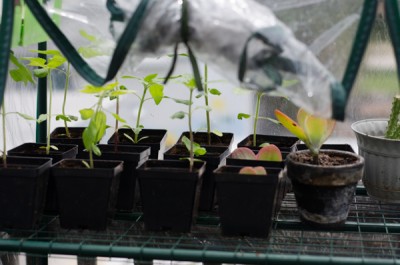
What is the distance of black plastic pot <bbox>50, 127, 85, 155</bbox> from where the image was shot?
65.2 inches

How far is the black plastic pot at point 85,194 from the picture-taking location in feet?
4.24

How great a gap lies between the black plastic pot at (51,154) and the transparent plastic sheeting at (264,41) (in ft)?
1.59

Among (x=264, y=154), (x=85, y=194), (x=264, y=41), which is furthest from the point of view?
(x=264, y=154)

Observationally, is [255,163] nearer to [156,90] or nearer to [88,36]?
[156,90]

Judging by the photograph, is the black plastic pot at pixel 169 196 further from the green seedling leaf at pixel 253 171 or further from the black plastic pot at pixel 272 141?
the black plastic pot at pixel 272 141

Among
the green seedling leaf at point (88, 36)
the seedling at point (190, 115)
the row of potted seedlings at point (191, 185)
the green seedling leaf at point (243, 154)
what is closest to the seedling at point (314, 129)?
the row of potted seedlings at point (191, 185)

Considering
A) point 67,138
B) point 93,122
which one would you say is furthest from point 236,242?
point 67,138

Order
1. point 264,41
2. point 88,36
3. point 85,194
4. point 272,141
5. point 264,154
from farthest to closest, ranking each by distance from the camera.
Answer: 1. point 272,141
2. point 264,154
3. point 85,194
4. point 88,36
5. point 264,41

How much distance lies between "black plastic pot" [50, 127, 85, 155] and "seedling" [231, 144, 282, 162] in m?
0.46

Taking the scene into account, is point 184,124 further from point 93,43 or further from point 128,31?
point 128,31

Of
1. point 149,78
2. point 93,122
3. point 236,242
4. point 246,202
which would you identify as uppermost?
point 149,78

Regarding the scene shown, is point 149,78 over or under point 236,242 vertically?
over

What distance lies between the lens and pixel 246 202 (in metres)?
1.25

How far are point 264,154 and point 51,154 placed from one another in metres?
0.57
